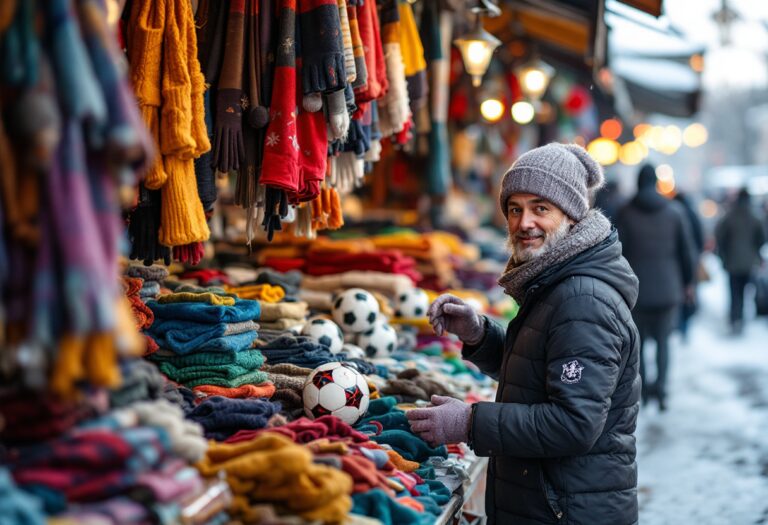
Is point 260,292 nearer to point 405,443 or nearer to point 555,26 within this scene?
point 405,443

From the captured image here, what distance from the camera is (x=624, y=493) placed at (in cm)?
294

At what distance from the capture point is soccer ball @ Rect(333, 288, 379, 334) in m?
4.52

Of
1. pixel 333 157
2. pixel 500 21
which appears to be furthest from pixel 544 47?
pixel 333 157

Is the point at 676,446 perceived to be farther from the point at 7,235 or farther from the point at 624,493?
the point at 7,235

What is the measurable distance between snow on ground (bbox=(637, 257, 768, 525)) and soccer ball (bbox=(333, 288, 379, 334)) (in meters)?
2.16

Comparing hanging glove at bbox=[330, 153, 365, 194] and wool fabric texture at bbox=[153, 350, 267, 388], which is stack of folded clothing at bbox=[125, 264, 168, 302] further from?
hanging glove at bbox=[330, 153, 365, 194]

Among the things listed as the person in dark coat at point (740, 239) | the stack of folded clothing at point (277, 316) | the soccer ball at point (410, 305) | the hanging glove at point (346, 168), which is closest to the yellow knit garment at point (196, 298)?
the stack of folded clothing at point (277, 316)

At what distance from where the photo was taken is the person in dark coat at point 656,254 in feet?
24.1

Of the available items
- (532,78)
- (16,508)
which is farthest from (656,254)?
(16,508)

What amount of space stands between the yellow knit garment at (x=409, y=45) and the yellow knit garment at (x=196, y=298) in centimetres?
182

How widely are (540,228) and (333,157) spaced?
3.88 ft

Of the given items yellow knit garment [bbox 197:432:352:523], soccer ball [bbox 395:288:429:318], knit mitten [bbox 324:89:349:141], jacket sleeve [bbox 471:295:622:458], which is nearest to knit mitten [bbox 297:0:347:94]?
knit mitten [bbox 324:89:349:141]

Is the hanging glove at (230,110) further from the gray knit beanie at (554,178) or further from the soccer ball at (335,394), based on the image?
the gray knit beanie at (554,178)

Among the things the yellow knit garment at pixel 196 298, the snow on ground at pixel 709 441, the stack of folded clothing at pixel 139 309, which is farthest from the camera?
the snow on ground at pixel 709 441
